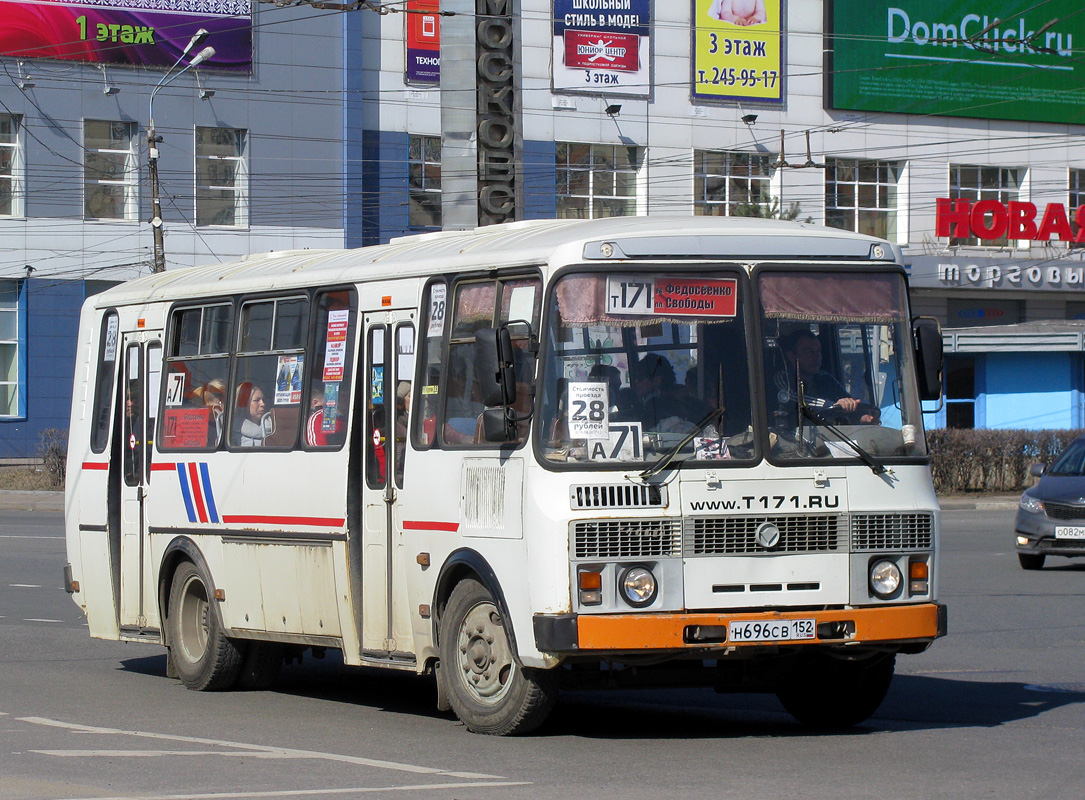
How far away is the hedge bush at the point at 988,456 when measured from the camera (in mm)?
36250

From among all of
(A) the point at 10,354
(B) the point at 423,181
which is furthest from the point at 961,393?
(A) the point at 10,354

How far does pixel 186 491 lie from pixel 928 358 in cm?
526

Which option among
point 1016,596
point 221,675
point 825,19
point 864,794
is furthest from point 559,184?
point 864,794

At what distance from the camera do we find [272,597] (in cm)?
1077

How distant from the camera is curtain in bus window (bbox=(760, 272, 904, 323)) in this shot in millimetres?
8781

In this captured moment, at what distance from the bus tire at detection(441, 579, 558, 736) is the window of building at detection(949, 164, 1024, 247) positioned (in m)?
49.9

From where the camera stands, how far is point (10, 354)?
4622cm

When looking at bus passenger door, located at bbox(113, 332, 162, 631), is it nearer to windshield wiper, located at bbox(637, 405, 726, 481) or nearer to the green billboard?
windshield wiper, located at bbox(637, 405, 726, 481)

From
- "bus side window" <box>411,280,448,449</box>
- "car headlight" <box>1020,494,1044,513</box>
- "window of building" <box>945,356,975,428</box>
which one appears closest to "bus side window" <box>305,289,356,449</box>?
"bus side window" <box>411,280,448,449</box>

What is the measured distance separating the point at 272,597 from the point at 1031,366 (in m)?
39.5

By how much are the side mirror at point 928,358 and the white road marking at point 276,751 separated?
3.22 meters

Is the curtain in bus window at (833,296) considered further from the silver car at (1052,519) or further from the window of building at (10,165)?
the window of building at (10,165)

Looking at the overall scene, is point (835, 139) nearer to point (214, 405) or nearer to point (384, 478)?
point (214, 405)

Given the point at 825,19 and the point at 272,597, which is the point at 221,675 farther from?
the point at 825,19
